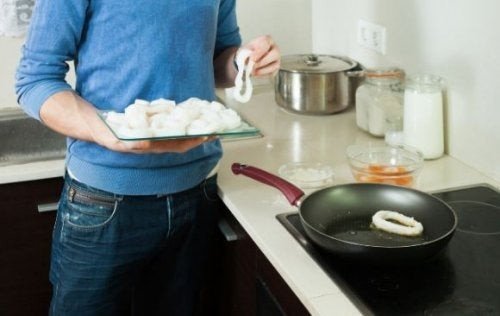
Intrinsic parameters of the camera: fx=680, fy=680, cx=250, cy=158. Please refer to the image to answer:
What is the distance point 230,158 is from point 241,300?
0.33m

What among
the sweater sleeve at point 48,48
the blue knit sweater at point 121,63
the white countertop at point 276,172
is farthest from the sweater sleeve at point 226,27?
the sweater sleeve at point 48,48

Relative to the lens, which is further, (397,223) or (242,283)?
(242,283)

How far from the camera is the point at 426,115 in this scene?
1.51 m

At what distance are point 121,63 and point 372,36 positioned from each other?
0.85 m

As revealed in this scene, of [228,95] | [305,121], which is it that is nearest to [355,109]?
[305,121]

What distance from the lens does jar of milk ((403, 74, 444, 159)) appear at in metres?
1.50

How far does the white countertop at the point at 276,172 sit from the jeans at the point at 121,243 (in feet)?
0.35

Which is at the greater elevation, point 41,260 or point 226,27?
point 226,27

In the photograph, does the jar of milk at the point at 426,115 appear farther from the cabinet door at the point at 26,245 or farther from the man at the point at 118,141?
the cabinet door at the point at 26,245

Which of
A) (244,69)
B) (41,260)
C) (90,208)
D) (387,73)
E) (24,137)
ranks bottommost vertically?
(41,260)

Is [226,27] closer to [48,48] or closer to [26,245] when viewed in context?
[48,48]

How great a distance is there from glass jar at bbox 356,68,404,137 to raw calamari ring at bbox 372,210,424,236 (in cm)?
48

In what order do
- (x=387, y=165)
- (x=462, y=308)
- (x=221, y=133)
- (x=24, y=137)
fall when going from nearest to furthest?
(x=462, y=308) → (x=221, y=133) → (x=387, y=165) → (x=24, y=137)

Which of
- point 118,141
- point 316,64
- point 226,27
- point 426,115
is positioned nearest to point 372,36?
point 316,64
